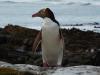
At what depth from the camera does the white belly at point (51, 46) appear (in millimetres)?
7543

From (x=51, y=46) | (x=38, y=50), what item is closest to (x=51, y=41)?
(x=51, y=46)

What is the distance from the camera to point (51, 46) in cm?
761

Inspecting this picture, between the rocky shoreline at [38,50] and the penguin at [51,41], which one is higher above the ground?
the penguin at [51,41]

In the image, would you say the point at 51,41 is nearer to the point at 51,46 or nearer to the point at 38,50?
the point at 51,46

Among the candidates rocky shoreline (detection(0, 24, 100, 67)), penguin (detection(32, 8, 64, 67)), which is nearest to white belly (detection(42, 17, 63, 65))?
penguin (detection(32, 8, 64, 67))

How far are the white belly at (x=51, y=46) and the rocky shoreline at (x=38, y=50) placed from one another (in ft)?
13.5

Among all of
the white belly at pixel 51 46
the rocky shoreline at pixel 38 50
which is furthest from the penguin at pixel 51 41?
the rocky shoreline at pixel 38 50

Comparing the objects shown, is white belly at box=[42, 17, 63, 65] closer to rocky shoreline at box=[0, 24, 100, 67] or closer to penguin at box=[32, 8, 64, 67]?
penguin at box=[32, 8, 64, 67]

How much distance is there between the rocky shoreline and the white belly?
13.5 feet

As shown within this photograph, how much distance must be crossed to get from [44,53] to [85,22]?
20374 mm

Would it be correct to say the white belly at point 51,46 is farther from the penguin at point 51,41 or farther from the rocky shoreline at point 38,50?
the rocky shoreline at point 38,50

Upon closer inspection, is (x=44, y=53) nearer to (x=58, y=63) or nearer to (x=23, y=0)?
(x=58, y=63)

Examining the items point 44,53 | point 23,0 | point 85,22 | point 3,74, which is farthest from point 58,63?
point 23,0

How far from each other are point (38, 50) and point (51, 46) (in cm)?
620
